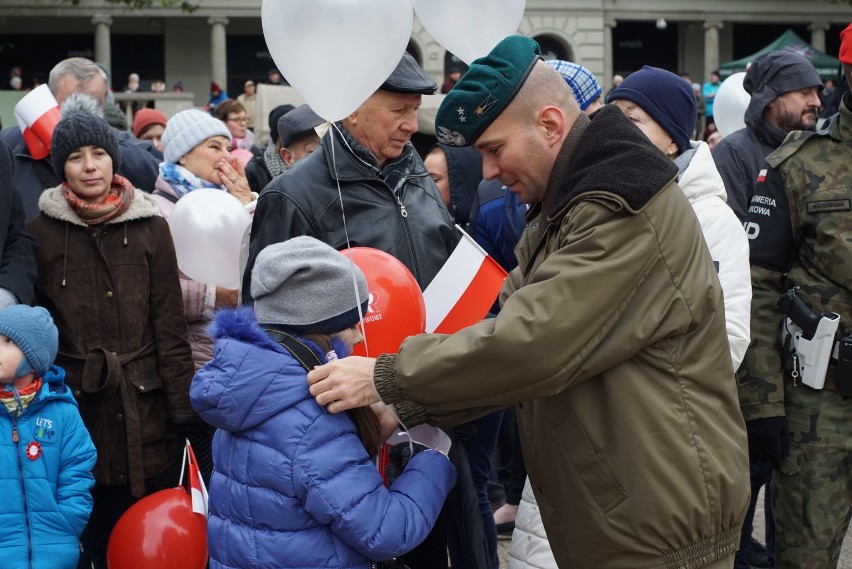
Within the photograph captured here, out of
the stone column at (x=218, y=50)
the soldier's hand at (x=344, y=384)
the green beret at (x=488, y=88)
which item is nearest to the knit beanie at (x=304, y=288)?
the soldier's hand at (x=344, y=384)

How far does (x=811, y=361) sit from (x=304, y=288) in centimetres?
199

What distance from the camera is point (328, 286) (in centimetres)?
322

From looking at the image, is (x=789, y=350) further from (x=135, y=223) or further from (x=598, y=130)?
(x=135, y=223)

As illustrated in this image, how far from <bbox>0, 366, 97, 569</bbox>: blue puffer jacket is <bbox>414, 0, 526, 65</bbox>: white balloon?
1.98 metres

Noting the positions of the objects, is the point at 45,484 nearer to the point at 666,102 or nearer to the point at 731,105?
the point at 666,102

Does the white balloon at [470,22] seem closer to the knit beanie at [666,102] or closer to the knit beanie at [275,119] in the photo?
the knit beanie at [666,102]

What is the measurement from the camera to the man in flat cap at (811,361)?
418cm

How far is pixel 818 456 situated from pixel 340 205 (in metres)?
1.93

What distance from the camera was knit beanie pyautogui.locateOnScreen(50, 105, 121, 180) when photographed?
4.94 metres

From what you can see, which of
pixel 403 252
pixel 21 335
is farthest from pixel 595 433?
pixel 21 335

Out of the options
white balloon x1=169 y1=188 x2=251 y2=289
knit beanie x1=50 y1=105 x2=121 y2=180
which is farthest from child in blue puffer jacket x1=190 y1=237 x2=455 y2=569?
knit beanie x1=50 y1=105 x2=121 y2=180

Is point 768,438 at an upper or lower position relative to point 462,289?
lower

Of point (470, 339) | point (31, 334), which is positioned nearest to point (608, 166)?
point (470, 339)

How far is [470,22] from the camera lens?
14.6 ft
